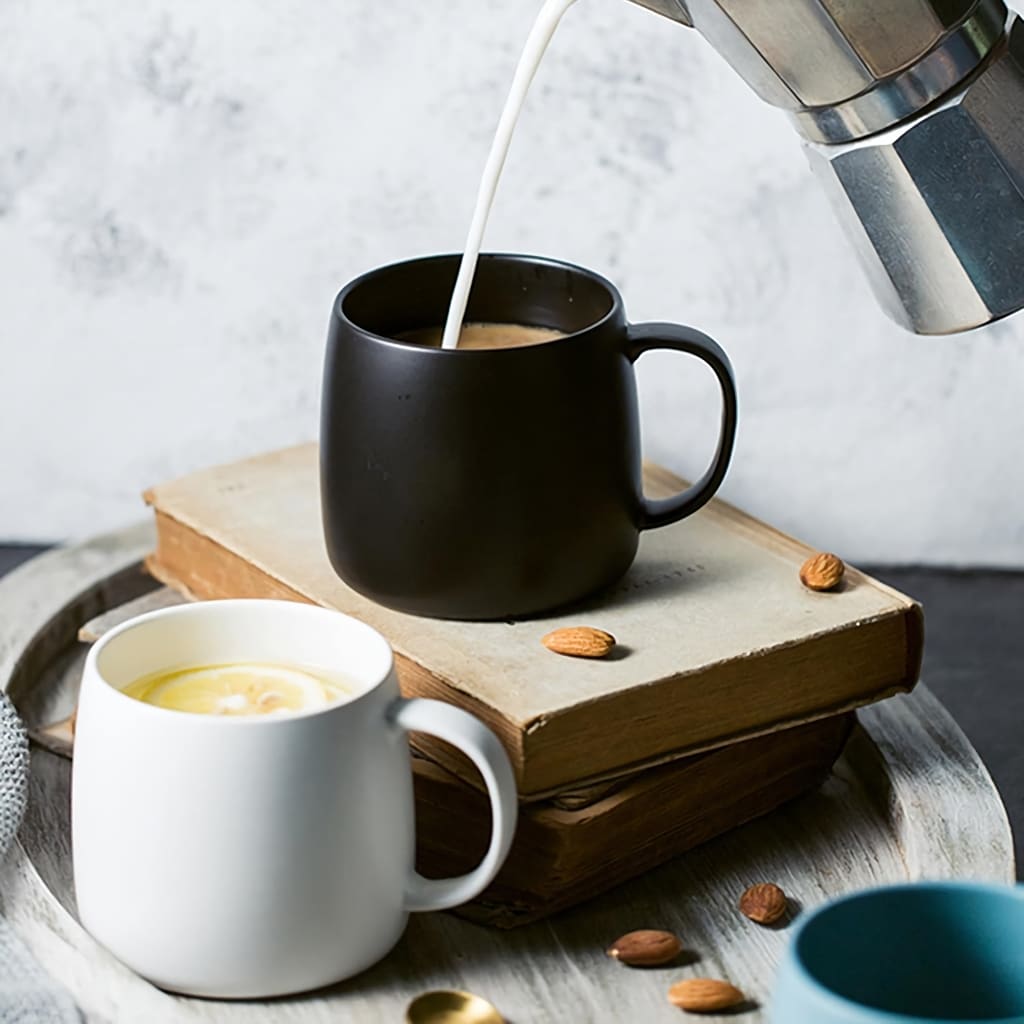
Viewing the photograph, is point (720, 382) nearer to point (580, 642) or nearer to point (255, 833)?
point (580, 642)

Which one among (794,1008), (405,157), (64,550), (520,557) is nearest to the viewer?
(794,1008)

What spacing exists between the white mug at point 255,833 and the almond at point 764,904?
0.13m

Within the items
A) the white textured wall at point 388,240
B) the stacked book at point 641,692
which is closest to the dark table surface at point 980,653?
the white textured wall at point 388,240

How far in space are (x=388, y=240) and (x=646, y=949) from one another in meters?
0.61

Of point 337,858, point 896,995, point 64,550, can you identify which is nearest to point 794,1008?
point 896,995

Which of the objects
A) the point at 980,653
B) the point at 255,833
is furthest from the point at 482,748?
the point at 980,653

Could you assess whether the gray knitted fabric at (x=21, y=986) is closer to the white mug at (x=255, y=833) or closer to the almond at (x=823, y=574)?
the white mug at (x=255, y=833)

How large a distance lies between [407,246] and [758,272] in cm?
23

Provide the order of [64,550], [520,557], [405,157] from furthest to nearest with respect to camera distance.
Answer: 1. [405,157]
2. [64,550]
3. [520,557]

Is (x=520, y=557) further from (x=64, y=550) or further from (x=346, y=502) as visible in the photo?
(x=64, y=550)

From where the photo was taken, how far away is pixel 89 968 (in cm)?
65

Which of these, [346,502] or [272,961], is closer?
[272,961]

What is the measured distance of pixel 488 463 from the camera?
0.74 m

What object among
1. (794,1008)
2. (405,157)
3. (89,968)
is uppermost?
(405,157)
